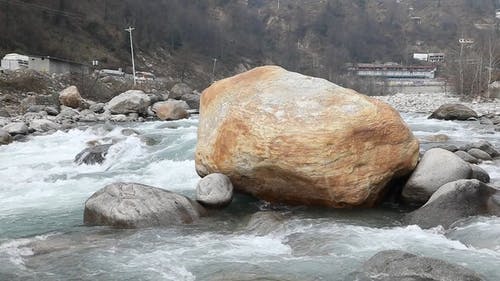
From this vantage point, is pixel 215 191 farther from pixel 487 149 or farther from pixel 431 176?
pixel 487 149

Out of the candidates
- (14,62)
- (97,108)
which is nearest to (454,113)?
(97,108)

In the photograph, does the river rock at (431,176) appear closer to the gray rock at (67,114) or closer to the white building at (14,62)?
the gray rock at (67,114)

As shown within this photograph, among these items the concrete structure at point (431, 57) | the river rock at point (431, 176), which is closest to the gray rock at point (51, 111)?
the river rock at point (431, 176)

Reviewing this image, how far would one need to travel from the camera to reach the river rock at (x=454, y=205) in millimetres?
8281

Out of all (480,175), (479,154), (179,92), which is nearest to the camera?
(480,175)

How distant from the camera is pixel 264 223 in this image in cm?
833

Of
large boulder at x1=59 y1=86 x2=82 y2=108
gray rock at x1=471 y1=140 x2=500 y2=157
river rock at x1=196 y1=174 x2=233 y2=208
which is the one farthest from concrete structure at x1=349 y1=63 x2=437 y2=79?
river rock at x1=196 y1=174 x2=233 y2=208

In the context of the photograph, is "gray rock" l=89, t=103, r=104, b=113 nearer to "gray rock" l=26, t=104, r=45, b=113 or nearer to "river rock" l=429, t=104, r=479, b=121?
"gray rock" l=26, t=104, r=45, b=113

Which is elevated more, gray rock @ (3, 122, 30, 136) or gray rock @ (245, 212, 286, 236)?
gray rock @ (245, 212, 286, 236)

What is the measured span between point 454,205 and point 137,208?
5013mm

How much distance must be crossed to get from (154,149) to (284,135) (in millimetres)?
8239

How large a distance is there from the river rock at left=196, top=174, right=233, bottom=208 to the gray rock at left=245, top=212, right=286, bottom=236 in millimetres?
805

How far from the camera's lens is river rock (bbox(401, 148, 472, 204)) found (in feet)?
30.9

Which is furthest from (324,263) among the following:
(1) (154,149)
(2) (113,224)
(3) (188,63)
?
(3) (188,63)
